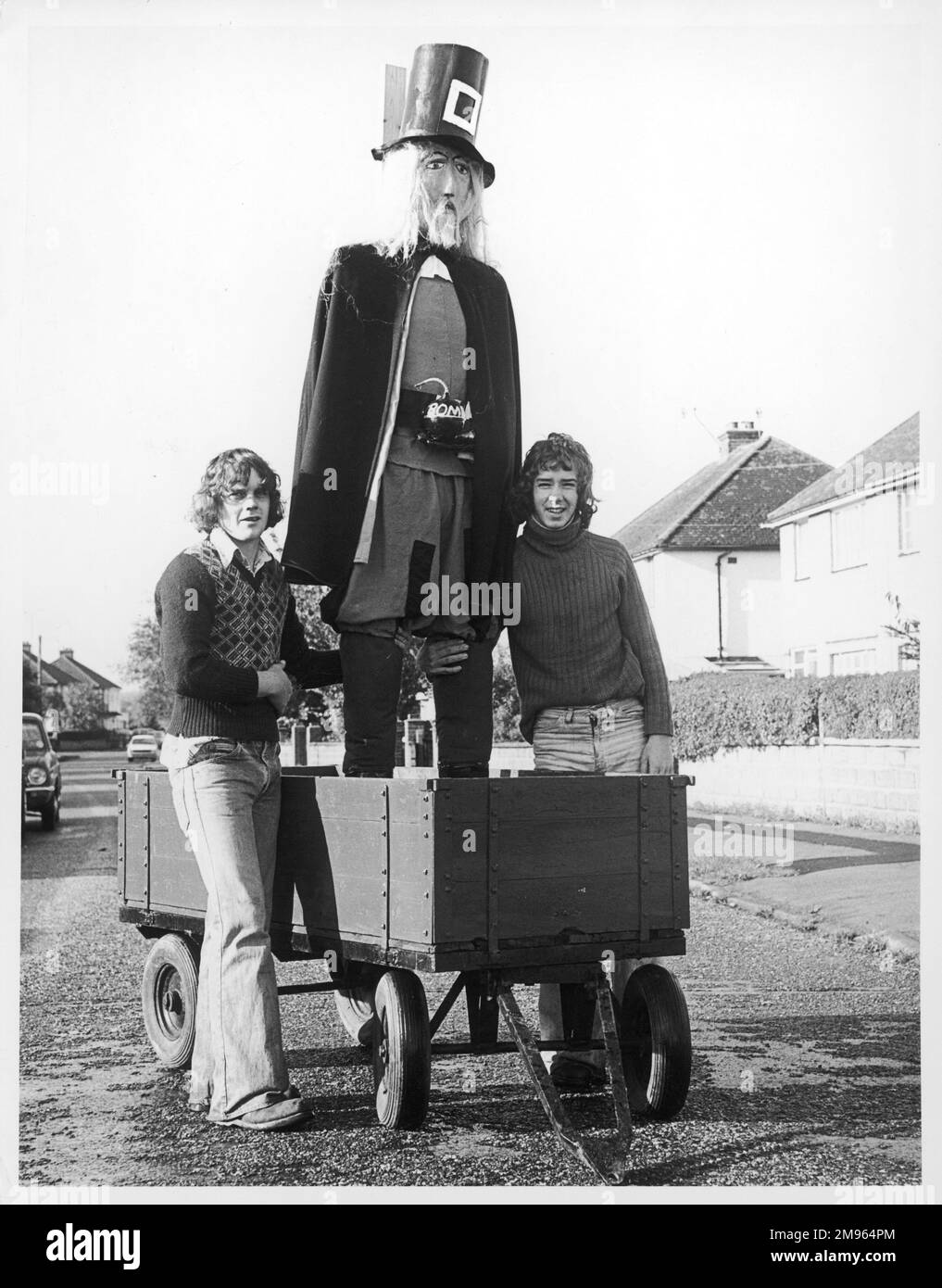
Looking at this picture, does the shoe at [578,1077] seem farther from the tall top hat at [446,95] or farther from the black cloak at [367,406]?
the tall top hat at [446,95]

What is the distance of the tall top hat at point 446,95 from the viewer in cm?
423

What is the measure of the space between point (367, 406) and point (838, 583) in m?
10.6

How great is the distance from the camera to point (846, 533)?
43.7 ft

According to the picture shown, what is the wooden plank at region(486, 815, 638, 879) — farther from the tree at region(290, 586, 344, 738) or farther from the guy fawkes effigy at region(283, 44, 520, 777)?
the tree at region(290, 586, 344, 738)

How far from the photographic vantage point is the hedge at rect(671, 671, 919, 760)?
1159cm

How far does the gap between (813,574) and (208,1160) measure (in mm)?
11605

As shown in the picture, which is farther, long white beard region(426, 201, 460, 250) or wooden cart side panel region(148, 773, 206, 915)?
wooden cart side panel region(148, 773, 206, 915)

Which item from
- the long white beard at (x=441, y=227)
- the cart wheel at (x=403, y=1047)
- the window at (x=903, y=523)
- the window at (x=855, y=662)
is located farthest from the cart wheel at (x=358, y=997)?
the window at (x=855, y=662)

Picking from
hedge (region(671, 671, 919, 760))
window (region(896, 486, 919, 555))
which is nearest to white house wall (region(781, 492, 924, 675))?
hedge (region(671, 671, 919, 760))

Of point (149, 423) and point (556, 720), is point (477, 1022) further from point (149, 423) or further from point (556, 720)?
point (149, 423)

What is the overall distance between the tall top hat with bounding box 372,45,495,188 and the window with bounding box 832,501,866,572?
8047 mm

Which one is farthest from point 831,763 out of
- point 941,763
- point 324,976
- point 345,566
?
→ point 345,566

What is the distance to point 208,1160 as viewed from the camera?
3826 millimetres

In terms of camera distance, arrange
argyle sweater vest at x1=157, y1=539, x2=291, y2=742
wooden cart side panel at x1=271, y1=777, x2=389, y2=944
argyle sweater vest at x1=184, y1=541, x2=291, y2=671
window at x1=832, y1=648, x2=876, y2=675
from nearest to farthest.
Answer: wooden cart side panel at x1=271, y1=777, x2=389, y2=944, argyle sweater vest at x1=157, y1=539, x2=291, y2=742, argyle sweater vest at x1=184, y1=541, x2=291, y2=671, window at x1=832, y1=648, x2=876, y2=675
